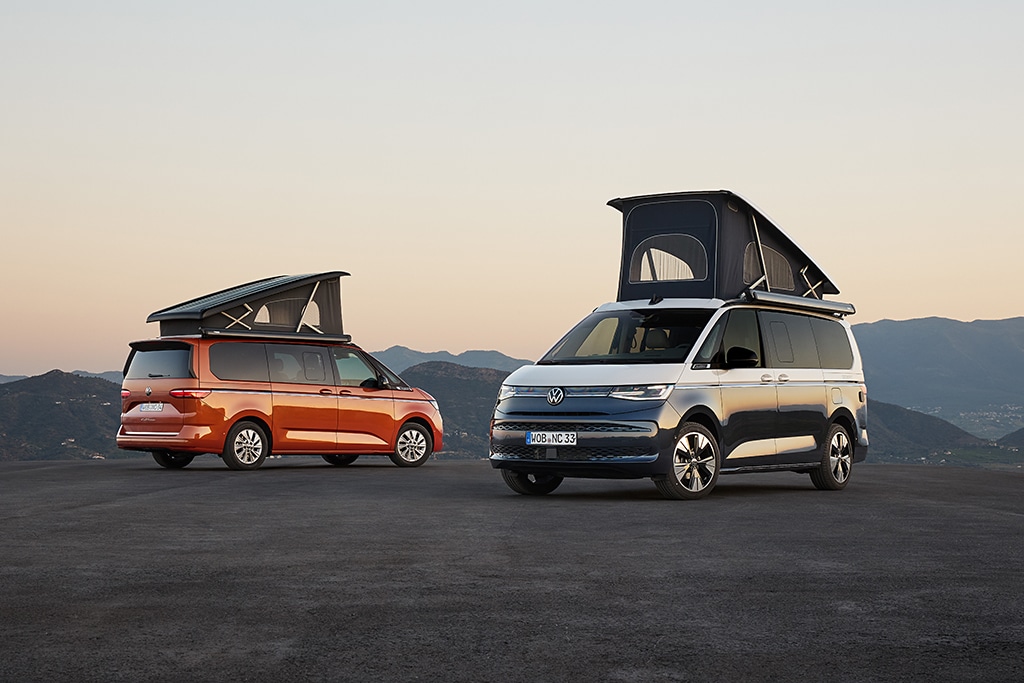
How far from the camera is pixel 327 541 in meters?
9.83

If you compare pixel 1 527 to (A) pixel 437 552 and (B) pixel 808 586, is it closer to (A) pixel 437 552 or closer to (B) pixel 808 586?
(A) pixel 437 552

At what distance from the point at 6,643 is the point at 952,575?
5.40m

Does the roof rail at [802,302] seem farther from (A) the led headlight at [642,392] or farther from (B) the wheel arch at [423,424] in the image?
(B) the wheel arch at [423,424]

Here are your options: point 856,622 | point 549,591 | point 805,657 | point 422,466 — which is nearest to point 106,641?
point 549,591

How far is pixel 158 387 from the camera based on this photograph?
19250 millimetres

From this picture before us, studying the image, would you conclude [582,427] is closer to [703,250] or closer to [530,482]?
[530,482]

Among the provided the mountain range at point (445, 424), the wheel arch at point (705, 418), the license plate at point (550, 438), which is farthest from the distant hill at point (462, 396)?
the license plate at point (550, 438)

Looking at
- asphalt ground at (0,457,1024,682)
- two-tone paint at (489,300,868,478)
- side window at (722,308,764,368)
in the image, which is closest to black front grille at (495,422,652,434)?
two-tone paint at (489,300,868,478)

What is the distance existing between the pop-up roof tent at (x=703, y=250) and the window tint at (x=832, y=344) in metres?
0.26

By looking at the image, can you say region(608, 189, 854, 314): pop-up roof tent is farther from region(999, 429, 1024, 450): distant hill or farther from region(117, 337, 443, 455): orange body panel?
region(999, 429, 1024, 450): distant hill

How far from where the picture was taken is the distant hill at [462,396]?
126 meters

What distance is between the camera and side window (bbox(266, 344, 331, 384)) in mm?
20188

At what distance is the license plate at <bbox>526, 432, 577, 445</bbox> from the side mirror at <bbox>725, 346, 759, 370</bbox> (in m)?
1.99

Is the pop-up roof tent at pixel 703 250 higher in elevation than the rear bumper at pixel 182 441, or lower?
higher
